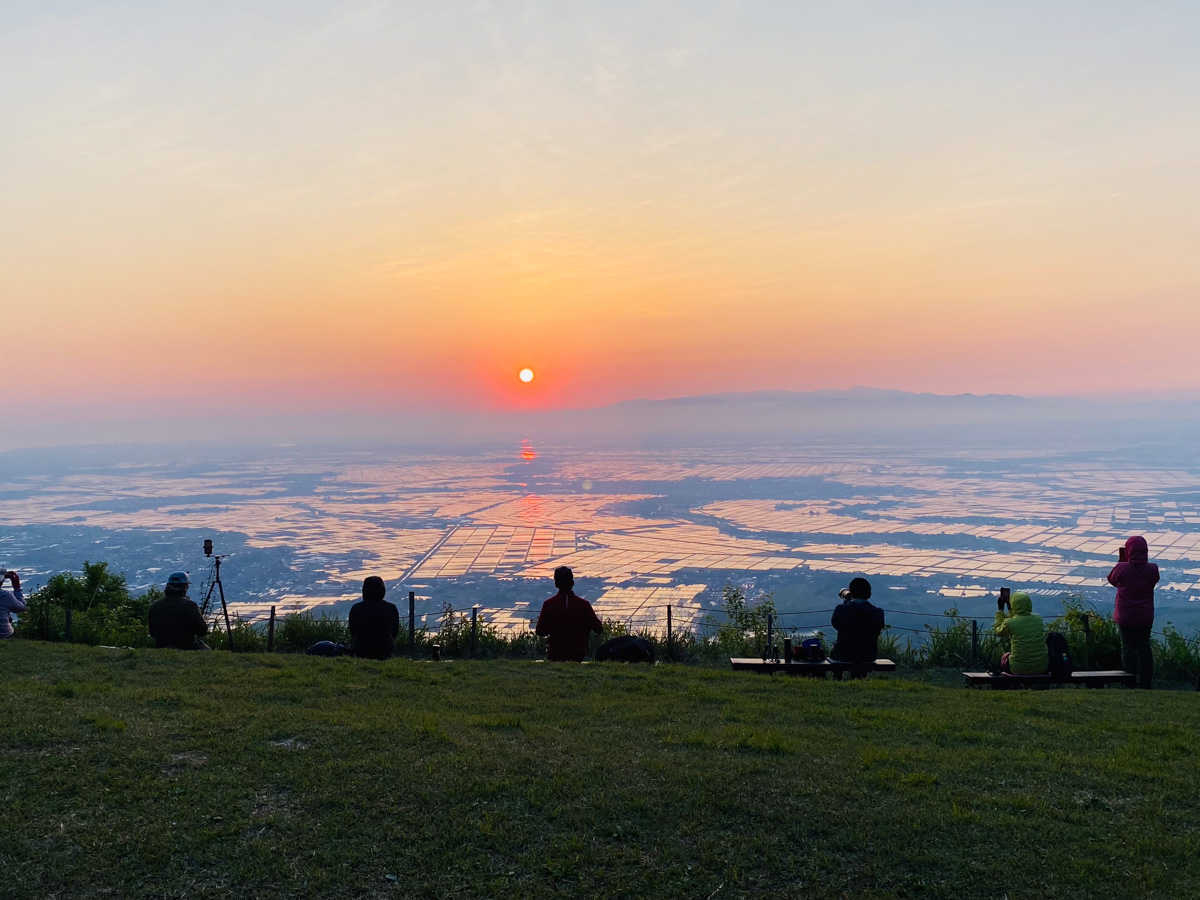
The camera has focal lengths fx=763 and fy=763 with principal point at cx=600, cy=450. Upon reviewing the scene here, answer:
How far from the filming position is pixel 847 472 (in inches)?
5940

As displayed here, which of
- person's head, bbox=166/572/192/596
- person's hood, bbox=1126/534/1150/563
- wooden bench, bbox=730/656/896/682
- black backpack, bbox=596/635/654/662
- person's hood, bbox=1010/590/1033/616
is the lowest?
wooden bench, bbox=730/656/896/682

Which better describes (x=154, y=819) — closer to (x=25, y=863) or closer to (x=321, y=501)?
(x=25, y=863)

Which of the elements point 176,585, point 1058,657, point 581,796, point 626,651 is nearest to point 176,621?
point 176,585

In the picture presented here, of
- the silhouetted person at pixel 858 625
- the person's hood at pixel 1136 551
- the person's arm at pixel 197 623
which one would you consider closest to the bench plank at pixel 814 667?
the silhouetted person at pixel 858 625

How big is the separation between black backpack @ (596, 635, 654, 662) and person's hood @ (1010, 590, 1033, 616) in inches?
201

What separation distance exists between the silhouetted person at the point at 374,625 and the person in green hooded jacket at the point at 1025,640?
8555 millimetres

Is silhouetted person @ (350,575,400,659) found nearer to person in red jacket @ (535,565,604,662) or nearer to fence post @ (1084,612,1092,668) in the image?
person in red jacket @ (535,565,604,662)

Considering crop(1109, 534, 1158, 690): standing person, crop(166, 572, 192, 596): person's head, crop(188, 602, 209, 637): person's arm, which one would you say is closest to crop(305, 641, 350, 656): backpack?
crop(188, 602, 209, 637): person's arm

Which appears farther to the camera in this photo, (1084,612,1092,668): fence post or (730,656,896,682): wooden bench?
(1084,612,1092,668): fence post

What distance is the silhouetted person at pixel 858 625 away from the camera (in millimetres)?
10573

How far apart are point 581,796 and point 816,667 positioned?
624 centimetres

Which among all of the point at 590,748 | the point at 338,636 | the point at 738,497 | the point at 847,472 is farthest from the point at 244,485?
the point at 590,748

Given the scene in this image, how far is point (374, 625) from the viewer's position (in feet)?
36.7

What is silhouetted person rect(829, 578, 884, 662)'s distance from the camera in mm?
10573
